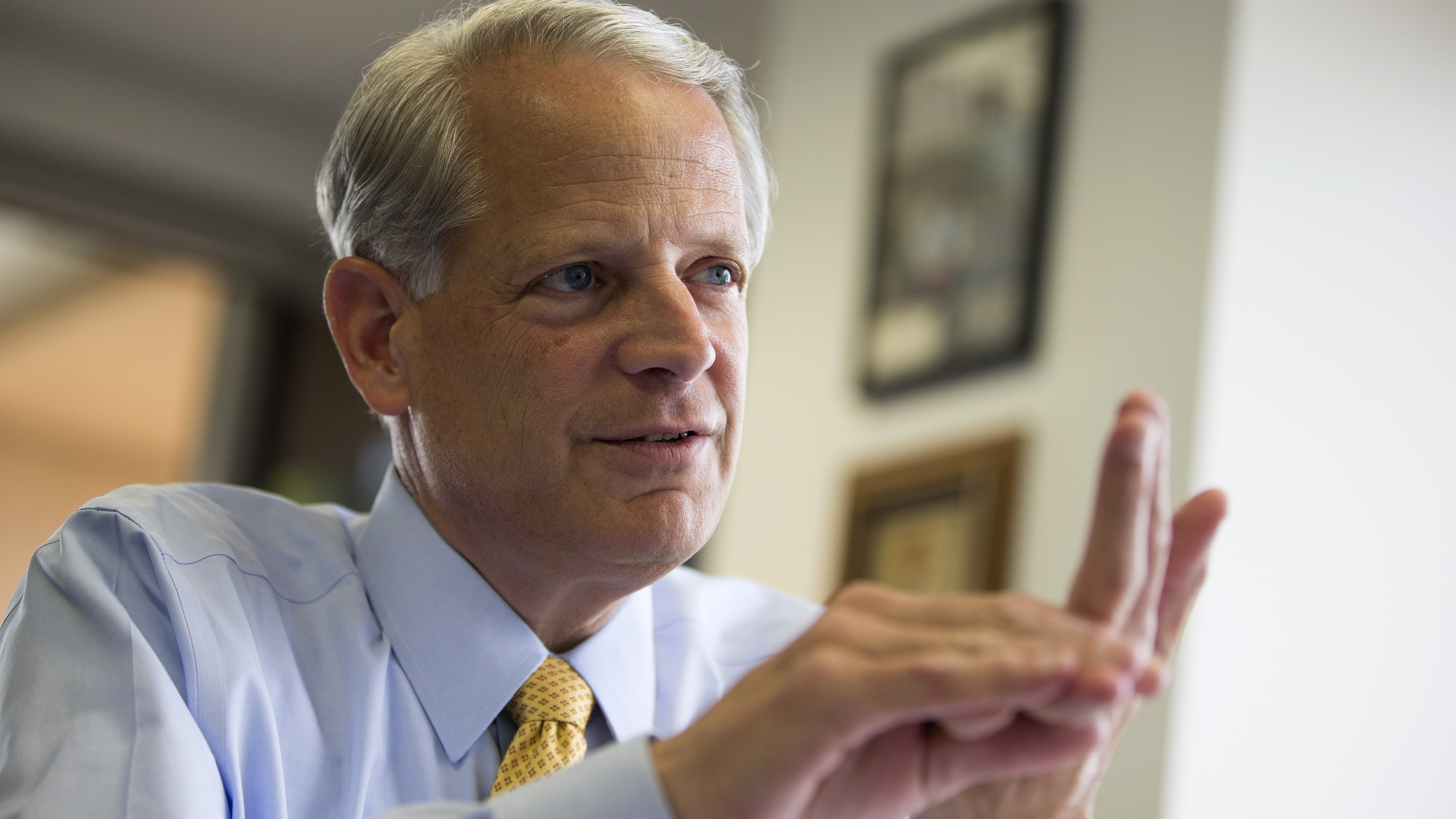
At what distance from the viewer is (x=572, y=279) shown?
132cm

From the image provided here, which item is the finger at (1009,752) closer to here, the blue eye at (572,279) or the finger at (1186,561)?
the finger at (1186,561)

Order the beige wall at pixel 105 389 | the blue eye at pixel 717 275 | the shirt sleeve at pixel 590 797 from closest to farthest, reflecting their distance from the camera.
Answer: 1. the shirt sleeve at pixel 590 797
2. the blue eye at pixel 717 275
3. the beige wall at pixel 105 389

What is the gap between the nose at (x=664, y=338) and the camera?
4.12 ft

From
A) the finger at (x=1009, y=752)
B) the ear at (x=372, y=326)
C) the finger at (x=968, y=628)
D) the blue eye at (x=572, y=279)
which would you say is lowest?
the finger at (x=1009, y=752)

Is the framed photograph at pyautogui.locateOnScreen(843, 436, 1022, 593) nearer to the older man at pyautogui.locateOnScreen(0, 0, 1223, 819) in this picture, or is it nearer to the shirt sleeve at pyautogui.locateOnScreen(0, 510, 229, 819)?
the older man at pyautogui.locateOnScreen(0, 0, 1223, 819)

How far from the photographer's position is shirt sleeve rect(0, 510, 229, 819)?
99cm

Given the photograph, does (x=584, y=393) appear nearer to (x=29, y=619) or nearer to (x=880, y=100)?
(x=29, y=619)

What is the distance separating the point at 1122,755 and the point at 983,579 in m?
0.44

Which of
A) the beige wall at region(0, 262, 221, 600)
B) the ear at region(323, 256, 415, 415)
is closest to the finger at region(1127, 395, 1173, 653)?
the ear at region(323, 256, 415, 415)

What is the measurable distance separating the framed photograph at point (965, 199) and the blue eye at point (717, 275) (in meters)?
1.29

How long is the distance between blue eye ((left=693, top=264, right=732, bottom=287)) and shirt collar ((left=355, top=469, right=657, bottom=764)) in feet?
1.10

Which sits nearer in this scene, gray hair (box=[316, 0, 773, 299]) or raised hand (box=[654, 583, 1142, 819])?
raised hand (box=[654, 583, 1142, 819])

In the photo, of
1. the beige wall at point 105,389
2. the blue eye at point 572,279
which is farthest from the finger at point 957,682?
the beige wall at point 105,389

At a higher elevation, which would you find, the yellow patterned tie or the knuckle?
the knuckle
